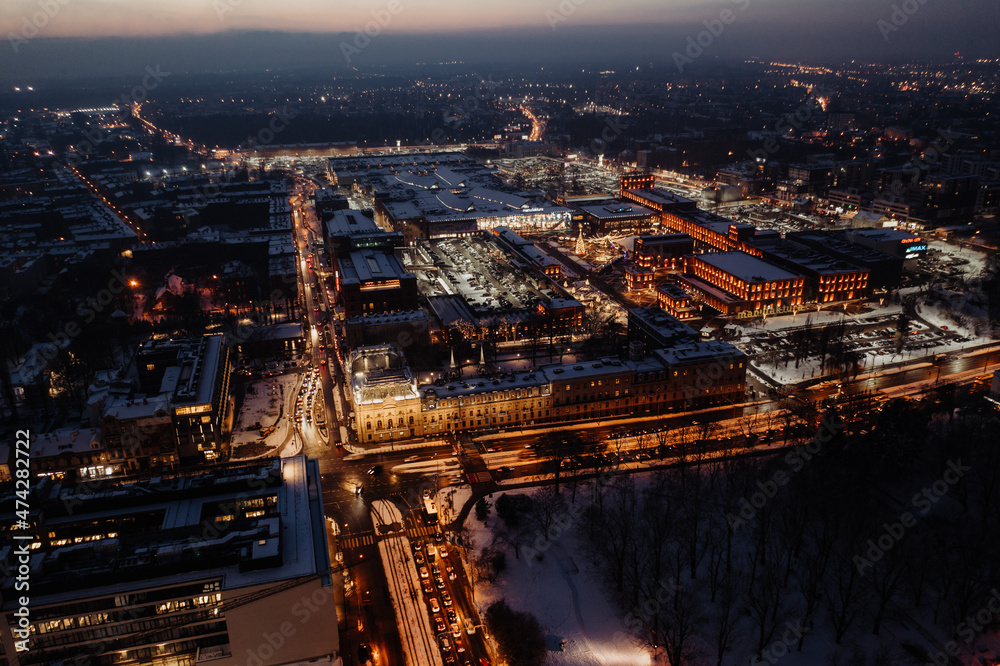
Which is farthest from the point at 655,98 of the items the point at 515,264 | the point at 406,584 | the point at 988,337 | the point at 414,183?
the point at 406,584

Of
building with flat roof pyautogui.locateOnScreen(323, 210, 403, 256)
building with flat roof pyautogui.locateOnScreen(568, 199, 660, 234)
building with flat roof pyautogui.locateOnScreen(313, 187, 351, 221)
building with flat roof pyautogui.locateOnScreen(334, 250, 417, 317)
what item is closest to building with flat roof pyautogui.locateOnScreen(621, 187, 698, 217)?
building with flat roof pyautogui.locateOnScreen(568, 199, 660, 234)

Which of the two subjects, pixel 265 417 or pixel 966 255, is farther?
pixel 966 255

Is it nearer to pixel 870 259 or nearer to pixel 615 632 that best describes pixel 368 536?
pixel 615 632

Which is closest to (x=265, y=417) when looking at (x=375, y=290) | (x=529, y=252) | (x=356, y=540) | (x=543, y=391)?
(x=356, y=540)

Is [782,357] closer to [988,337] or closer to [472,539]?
[988,337]

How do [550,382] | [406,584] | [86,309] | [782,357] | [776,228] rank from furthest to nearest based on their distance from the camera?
[776,228], [86,309], [782,357], [550,382], [406,584]

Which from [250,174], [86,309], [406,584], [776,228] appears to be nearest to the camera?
[406,584]

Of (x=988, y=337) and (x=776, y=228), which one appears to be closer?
(x=988, y=337)
